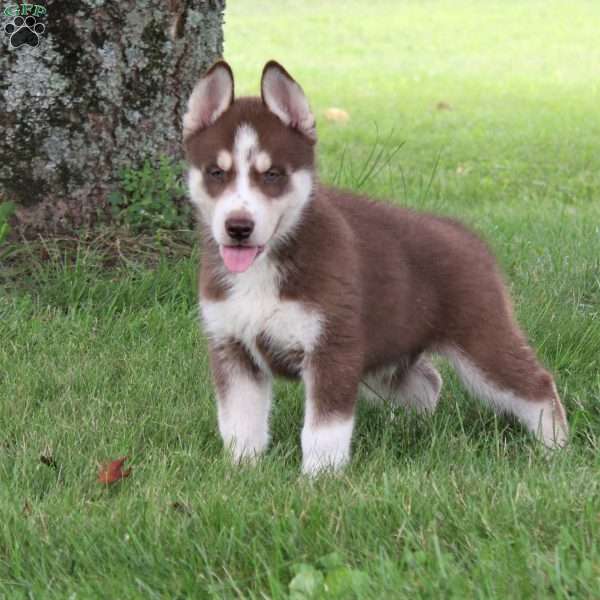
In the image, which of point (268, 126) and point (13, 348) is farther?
point (13, 348)

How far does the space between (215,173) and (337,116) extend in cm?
1076

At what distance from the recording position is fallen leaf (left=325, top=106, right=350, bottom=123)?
14422mm

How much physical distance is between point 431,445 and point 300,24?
2687 centimetres

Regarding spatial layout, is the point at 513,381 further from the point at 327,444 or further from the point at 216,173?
the point at 216,173

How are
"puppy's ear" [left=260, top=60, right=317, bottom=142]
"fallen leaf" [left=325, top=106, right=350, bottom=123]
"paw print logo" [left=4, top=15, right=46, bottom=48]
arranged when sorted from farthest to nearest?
"fallen leaf" [left=325, top=106, right=350, bottom=123] < "paw print logo" [left=4, top=15, right=46, bottom=48] < "puppy's ear" [left=260, top=60, right=317, bottom=142]

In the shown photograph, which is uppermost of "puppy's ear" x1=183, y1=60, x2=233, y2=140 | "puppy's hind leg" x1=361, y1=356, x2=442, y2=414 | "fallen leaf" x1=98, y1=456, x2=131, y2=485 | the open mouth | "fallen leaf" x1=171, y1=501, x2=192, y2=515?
"puppy's ear" x1=183, y1=60, x2=233, y2=140

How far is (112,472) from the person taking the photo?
390 centimetres

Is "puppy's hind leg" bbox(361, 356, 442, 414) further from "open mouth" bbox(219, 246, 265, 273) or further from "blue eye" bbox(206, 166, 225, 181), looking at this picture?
"blue eye" bbox(206, 166, 225, 181)

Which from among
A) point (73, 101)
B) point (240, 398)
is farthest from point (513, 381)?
point (73, 101)

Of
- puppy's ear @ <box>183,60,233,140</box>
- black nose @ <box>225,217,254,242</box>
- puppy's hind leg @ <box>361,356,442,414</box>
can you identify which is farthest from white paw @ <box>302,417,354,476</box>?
puppy's ear @ <box>183,60,233,140</box>

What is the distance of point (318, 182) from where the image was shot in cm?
438

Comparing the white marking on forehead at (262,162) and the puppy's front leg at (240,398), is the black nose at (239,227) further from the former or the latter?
the puppy's front leg at (240,398)

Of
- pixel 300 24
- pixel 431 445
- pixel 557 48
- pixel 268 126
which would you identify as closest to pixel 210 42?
pixel 268 126

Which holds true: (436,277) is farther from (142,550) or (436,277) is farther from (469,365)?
(142,550)
